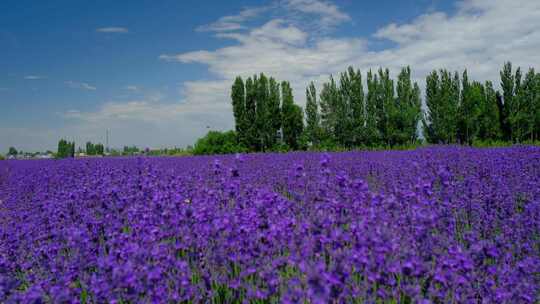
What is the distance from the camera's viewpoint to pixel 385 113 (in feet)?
76.9

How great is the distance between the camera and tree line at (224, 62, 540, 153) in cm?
2239

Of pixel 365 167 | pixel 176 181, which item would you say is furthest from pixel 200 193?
pixel 365 167

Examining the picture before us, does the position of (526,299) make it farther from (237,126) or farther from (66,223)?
(237,126)

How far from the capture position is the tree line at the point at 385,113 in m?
22.4

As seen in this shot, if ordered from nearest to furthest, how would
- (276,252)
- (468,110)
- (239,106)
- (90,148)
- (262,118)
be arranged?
(276,252), (468,110), (262,118), (239,106), (90,148)

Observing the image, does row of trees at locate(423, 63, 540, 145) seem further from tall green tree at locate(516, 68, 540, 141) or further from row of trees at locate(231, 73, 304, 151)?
row of trees at locate(231, 73, 304, 151)

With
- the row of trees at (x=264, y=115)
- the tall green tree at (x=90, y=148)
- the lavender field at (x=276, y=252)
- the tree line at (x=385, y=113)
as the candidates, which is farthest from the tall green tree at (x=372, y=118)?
the tall green tree at (x=90, y=148)

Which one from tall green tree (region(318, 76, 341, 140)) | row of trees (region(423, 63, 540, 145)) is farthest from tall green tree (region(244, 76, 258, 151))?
row of trees (region(423, 63, 540, 145))

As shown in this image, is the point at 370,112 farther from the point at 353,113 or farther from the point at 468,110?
the point at 468,110

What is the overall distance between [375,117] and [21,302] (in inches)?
920

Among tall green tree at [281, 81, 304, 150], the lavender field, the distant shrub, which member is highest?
→ tall green tree at [281, 81, 304, 150]

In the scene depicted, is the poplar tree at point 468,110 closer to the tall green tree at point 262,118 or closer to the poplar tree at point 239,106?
the tall green tree at point 262,118

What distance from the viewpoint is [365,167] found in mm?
7449

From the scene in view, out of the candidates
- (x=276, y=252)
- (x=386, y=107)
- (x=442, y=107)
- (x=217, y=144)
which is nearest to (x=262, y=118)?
(x=217, y=144)
